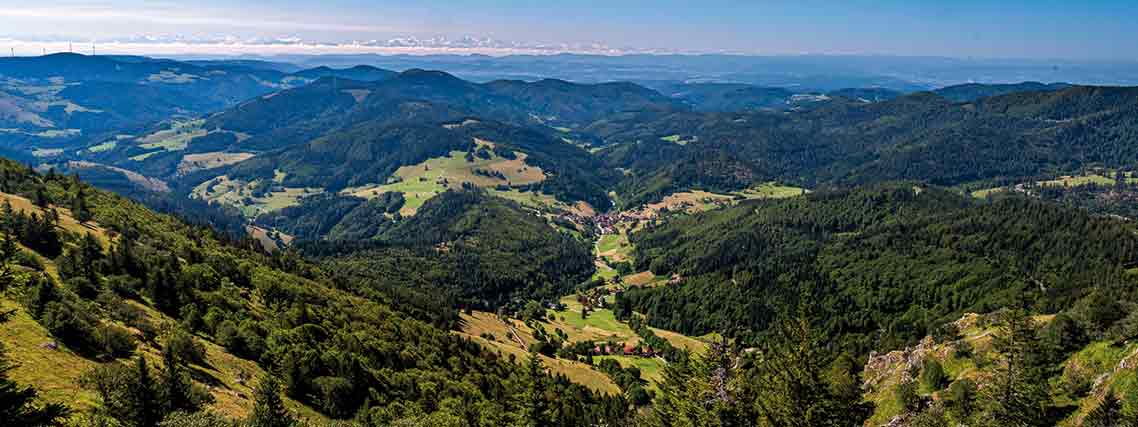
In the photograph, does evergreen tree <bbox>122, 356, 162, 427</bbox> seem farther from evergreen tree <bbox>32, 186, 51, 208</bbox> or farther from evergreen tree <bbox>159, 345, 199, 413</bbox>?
evergreen tree <bbox>32, 186, 51, 208</bbox>

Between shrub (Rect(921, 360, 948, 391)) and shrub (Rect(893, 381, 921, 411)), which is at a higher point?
shrub (Rect(921, 360, 948, 391))

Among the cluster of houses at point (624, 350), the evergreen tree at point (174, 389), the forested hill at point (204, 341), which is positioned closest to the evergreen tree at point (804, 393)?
the forested hill at point (204, 341)

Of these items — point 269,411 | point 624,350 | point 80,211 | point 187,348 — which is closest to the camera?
point 269,411

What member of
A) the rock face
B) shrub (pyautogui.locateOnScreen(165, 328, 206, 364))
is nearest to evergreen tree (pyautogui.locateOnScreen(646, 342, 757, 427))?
the rock face

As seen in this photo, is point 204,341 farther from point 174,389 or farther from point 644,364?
point 644,364

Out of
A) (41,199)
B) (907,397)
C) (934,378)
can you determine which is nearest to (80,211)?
(41,199)

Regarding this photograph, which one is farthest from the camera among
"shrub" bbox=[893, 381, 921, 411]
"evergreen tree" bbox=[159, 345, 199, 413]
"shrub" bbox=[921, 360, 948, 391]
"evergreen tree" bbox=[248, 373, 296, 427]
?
"shrub" bbox=[921, 360, 948, 391]

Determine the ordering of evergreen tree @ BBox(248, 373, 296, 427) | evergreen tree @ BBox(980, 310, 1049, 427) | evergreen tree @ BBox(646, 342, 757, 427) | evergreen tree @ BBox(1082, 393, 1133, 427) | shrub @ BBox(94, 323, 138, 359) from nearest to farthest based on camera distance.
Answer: evergreen tree @ BBox(248, 373, 296, 427) < evergreen tree @ BBox(1082, 393, 1133, 427) < evergreen tree @ BBox(980, 310, 1049, 427) < evergreen tree @ BBox(646, 342, 757, 427) < shrub @ BBox(94, 323, 138, 359)

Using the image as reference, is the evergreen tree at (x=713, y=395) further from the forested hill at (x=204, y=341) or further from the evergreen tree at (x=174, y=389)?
the evergreen tree at (x=174, y=389)
